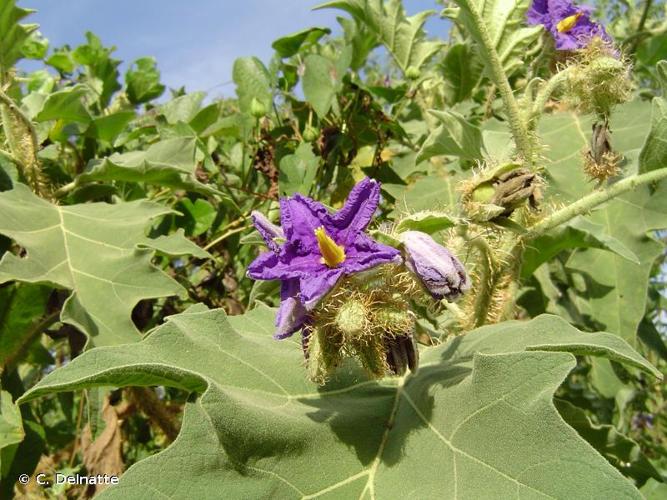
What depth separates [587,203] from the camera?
4.89 feet

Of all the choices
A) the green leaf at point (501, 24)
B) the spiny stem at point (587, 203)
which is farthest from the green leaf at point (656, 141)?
the green leaf at point (501, 24)

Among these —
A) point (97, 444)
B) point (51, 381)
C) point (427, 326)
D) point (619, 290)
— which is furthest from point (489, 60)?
point (97, 444)

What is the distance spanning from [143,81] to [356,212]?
2015 millimetres

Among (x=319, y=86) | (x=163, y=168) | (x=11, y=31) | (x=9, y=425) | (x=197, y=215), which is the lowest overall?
(x=9, y=425)

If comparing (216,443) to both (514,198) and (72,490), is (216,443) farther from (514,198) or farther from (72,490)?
(72,490)

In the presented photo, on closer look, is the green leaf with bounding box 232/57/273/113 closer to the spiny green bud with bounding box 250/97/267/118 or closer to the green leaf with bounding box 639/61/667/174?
the spiny green bud with bounding box 250/97/267/118

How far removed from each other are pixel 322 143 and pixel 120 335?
117cm

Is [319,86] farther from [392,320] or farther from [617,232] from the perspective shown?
[392,320]

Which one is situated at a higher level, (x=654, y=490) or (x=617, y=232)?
(x=617, y=232)

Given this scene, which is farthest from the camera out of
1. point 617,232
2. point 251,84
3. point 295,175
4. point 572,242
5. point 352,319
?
point 251,84

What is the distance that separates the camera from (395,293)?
1209 mm

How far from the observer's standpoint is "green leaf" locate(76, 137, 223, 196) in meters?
2.03

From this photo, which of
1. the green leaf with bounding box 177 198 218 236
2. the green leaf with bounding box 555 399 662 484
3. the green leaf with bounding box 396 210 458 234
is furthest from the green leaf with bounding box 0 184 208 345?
the green leaf with bounding box 555 399 662 484

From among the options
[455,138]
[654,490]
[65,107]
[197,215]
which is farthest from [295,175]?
[654,490]
